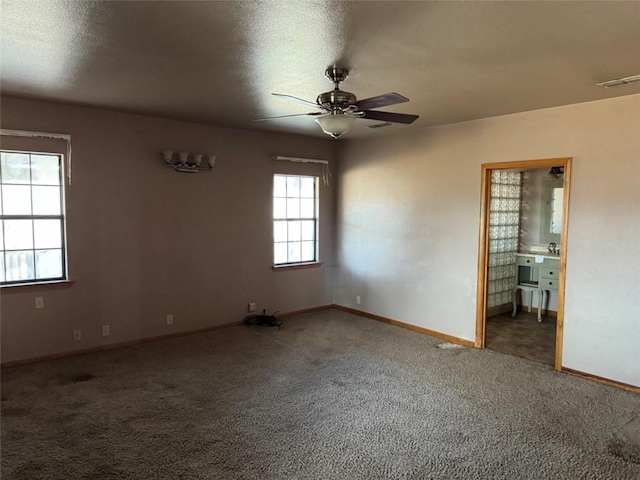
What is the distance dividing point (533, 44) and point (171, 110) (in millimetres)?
3370

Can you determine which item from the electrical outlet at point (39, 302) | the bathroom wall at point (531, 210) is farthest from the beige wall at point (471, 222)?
the electrical outlet at point (39, 302)

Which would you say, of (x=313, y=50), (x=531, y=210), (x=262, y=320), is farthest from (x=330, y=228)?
(x=313, y=50)

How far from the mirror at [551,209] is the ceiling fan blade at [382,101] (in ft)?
14.3

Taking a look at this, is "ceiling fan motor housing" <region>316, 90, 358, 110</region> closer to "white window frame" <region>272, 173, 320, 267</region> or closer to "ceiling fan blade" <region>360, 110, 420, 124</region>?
"ceiling fan blade" <region>360, 110, 420, 124</region>

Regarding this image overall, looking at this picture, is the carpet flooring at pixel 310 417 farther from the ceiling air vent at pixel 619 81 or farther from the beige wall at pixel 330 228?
the ceiling air vent at pixel 619 81

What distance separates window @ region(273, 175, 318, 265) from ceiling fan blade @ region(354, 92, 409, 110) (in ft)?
10.2

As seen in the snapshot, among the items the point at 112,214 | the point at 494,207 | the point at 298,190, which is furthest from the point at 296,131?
the point at 494,207

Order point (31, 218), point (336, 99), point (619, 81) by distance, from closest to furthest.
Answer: point (336, 99)
point (619, 81)
point (31, 218)

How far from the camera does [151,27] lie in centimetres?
233

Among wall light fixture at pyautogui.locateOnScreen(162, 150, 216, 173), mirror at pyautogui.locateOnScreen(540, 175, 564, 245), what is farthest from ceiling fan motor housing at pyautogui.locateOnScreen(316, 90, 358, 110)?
mirror at pyautogui.locateOnScreen(540, 175, 564, 245)

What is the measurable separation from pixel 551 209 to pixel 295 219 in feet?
12.0

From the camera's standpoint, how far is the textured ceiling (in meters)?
2.12

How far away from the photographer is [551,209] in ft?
20.0

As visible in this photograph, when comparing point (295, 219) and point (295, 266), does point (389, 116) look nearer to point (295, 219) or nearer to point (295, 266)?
point (295, 219)
